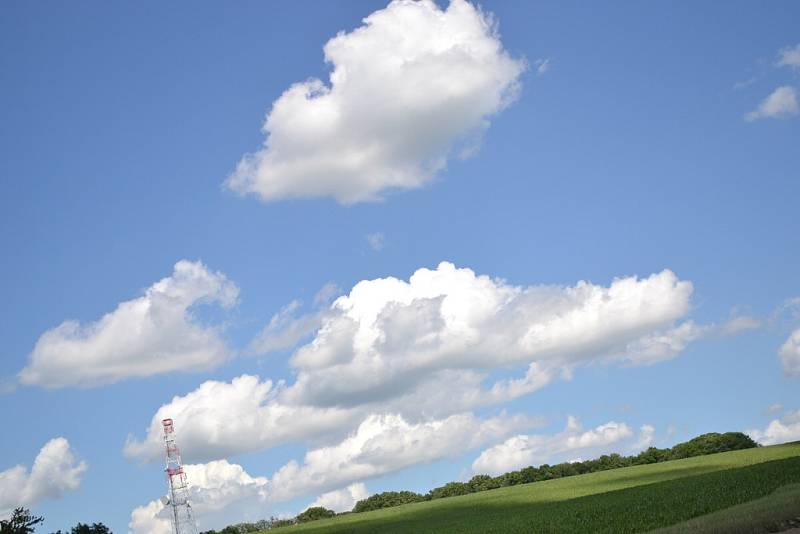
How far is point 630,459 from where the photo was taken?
112 m

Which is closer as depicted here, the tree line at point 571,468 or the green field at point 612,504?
the green field at point 612,504

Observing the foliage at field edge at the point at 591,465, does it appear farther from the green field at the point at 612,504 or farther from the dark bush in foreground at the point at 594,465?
the green field at the point at 612,504

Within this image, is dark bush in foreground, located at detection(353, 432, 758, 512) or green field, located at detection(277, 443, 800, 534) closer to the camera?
green field, located at detection(277, 443, 800, 534)

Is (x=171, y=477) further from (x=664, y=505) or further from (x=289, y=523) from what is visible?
(x=664, y=505)

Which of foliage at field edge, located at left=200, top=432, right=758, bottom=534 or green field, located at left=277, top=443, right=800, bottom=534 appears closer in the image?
green field, located at left=277, top=443, right=800, bottom=534

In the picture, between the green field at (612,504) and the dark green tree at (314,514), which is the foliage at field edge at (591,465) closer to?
the dark green tree at (314,514)

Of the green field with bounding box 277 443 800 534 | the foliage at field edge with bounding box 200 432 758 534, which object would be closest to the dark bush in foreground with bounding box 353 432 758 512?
the foliage at field edge with bounding box 200 432 758 534

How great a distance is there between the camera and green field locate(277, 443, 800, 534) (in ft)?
141

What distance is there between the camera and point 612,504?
172 feet

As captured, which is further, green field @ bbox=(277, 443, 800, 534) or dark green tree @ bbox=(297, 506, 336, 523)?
dark green tree @ bbox=(297, 506, 336, 523)

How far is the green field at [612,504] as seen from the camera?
42.9 metres

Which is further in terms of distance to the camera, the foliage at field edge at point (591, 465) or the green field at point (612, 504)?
the foliage at field edge at point (591, 465)

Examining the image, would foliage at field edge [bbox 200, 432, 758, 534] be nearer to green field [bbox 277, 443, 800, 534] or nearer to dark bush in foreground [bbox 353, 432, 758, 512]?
dark bush in foreground [bbox 353, 432, 758, 512]

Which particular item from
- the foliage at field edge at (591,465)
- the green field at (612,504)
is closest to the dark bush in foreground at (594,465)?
the foliage at field edge at (591,465)
